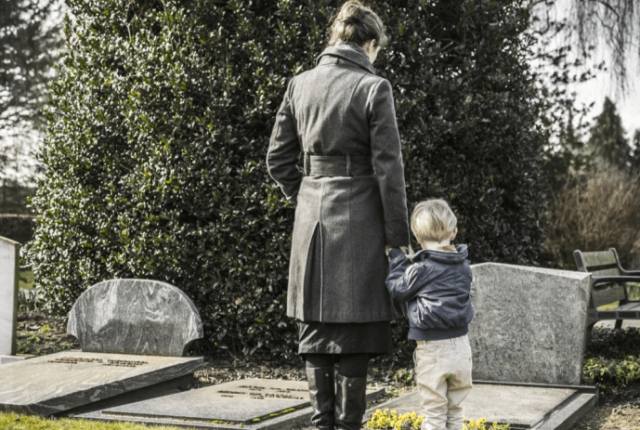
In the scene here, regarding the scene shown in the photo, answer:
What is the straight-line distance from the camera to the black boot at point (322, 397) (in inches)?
148

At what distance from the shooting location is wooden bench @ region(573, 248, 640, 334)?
6.89 meters

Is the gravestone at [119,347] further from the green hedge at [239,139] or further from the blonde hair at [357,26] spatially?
the blonde hair at [357,26]

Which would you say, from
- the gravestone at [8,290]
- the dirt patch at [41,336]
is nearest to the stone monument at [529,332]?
the gravestone at [8,290]

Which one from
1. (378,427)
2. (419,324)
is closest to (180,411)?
(378,427)

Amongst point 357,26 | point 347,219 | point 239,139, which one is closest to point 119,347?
point 239,139

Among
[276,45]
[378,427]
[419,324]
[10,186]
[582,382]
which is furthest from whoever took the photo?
[10,186]

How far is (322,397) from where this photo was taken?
12.3 ft

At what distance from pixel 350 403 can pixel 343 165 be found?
119 cm

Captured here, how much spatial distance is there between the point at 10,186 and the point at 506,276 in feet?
62.4

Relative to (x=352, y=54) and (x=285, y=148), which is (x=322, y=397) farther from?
(x=352, y=54)

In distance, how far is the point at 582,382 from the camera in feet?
18.7

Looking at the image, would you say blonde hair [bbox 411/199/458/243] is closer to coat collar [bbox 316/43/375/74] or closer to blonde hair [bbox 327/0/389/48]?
coat collar [bbox 316/43/375/74]

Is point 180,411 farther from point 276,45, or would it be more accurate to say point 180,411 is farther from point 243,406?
point 276,45

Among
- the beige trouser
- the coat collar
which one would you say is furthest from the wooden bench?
the coat collar
